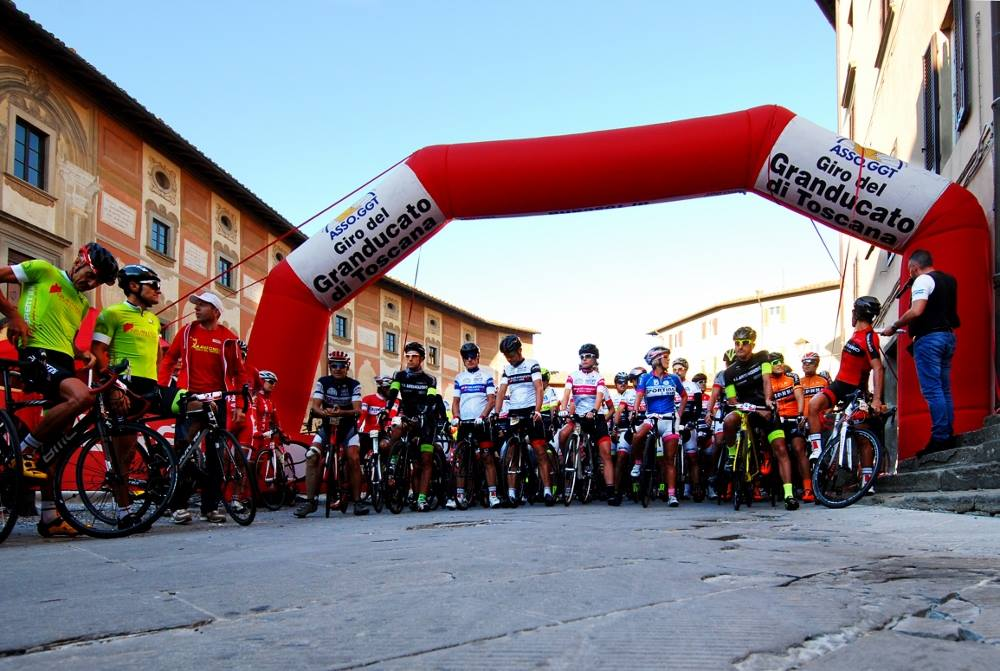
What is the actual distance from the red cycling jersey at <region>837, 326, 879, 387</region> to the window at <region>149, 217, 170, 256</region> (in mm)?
19329

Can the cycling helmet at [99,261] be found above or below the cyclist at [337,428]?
above

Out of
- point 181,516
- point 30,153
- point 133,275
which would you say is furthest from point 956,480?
point 30,153

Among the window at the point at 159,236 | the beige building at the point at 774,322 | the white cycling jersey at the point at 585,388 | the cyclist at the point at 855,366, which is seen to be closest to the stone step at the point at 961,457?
the cyclist at the point at 855,366

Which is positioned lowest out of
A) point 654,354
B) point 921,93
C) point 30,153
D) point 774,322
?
point 654,354

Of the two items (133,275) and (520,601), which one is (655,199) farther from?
(520,601)

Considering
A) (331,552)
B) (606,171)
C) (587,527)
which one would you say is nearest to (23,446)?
(331,552)

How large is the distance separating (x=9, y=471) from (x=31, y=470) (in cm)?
18

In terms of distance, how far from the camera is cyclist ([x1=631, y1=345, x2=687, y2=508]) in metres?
10.7

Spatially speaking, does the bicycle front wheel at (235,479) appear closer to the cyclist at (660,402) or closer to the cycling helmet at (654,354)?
the cyclist at (660,402)

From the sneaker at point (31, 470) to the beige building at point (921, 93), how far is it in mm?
8816

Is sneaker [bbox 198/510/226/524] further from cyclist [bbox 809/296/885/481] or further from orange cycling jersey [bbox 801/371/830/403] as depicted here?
orange cycling jersey [bbox 801/371/830/403]

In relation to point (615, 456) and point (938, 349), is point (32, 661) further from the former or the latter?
point (615, 456)

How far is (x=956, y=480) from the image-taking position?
771 cm

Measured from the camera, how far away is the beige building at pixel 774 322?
65.0 metres
